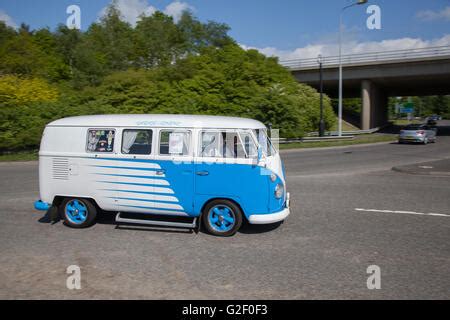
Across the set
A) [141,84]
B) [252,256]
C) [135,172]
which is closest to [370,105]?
[141,84]

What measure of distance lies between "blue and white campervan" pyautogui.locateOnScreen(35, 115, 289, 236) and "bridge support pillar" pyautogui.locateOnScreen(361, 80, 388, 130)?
38869 mm

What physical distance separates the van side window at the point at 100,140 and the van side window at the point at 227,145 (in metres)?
1.90

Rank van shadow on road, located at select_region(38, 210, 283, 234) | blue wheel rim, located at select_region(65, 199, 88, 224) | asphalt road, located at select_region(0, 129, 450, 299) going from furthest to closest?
blue wheel rim, located at select_region(65, 199, 88, 224)
van shadow on road, located at select_region(38, 210, 283, 234)
asphalt road, located at select_region(0, 129, 450, 299)

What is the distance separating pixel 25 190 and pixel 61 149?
513 cm

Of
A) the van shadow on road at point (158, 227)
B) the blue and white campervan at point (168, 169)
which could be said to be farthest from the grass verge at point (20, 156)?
the blue and white campervan at point (168, 169)

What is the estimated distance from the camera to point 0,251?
241 inches

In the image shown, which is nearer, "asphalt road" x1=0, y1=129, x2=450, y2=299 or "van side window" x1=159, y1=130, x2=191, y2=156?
"asphalt road" x1=0, y1=129, x2=450, y2=299

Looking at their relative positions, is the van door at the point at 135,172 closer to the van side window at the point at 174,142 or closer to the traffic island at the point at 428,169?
the van side window at the point at 174,142

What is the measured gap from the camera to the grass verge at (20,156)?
19.9 meters

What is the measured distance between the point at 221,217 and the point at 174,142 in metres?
1.73

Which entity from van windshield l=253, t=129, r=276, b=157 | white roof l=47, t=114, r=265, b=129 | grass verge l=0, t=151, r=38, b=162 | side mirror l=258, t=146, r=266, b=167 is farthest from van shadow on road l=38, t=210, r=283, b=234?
grass verge l=0, t=151, r=38, b=162

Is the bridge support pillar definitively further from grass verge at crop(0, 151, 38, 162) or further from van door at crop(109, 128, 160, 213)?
van door at crop(109, 128, 160, 213)

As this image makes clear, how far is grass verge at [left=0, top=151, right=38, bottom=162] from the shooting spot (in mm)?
19938
